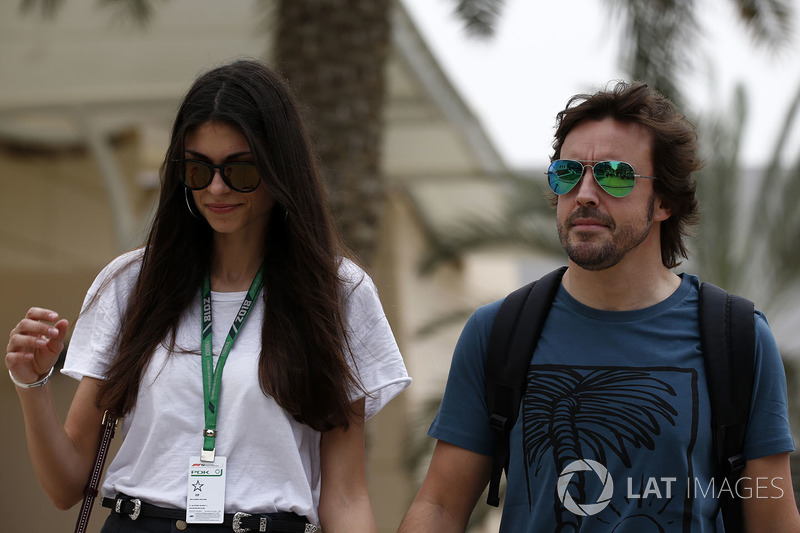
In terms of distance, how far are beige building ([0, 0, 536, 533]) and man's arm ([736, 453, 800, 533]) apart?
7381mm

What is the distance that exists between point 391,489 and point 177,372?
38.0ft

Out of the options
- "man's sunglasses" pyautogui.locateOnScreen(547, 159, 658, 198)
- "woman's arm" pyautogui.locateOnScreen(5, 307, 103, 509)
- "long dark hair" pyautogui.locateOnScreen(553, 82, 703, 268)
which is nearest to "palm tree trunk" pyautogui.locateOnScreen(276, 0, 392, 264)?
"long dark hair" pyautogui.locateOnScreen(553, 82, 703, 268)

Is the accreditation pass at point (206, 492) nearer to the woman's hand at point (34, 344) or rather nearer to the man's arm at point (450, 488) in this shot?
the woman's hand at point (34, 344)

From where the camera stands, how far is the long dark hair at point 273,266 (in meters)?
2.98

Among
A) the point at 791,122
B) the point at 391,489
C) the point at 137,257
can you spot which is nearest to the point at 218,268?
the point at 137,257

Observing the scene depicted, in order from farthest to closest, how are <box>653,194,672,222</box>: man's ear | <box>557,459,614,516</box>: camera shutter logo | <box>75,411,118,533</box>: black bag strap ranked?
<box>653,194,672,222</box>: man's ear
<box>75,411,118,533</box>: black bag strap
<box>557,459,614,516</box>: camera shutter logo

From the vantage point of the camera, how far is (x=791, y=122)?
33.8 ft

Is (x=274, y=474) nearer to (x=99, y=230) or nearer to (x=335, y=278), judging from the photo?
(x=335, y=278)

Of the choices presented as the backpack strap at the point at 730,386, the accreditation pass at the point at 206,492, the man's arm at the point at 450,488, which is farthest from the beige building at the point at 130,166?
the accreditation pass at the point at 206,492

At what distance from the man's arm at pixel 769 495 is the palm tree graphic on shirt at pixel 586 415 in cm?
26

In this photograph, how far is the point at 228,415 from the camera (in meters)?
2.91

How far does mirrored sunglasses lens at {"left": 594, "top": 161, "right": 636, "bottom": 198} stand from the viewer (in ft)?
10.3

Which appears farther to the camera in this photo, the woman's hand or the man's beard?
the man's beard

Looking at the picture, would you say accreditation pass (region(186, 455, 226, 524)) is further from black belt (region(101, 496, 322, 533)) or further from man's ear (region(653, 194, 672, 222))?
man's ear (region(653, 194, 672, 222))
